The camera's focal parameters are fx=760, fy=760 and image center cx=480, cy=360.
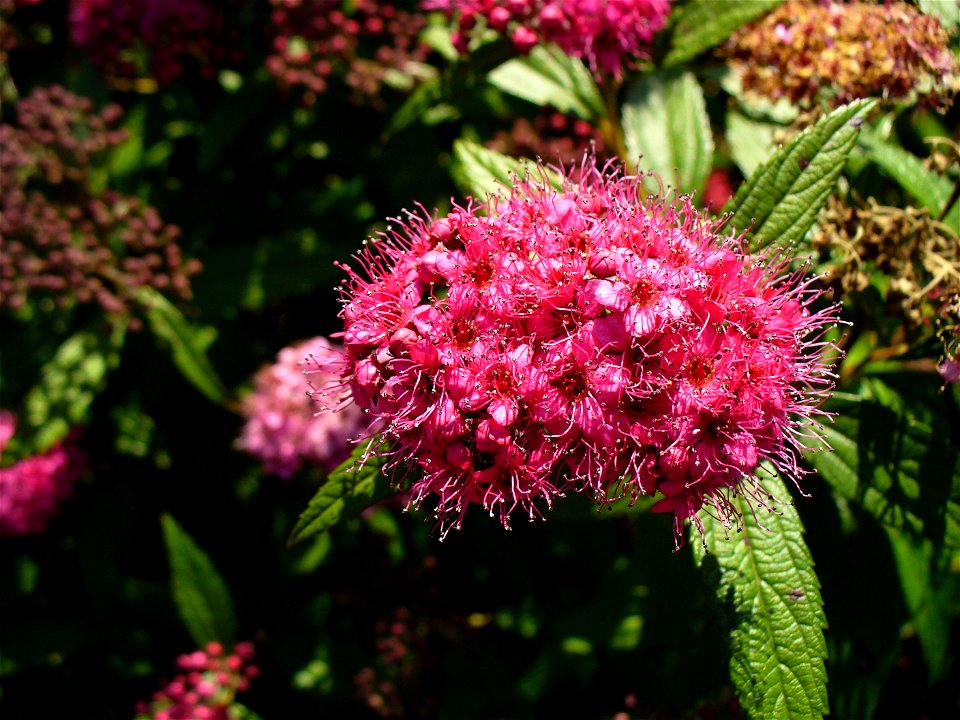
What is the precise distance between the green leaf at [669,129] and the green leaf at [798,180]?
0.51m

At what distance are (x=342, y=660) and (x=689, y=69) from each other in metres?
2.53

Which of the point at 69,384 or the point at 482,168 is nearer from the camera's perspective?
the point at 482,168

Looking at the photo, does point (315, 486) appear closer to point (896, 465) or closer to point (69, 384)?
point (69, 384)

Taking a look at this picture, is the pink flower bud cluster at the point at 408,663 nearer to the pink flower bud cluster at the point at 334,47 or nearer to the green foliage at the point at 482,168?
the green foliage at the point at 482,168

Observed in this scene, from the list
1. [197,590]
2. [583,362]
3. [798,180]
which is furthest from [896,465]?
[197,590]

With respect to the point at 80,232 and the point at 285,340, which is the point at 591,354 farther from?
the point at 80,232

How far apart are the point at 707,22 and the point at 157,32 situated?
209 cm

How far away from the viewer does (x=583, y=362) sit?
1.53 meters

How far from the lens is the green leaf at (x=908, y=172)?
221 cm

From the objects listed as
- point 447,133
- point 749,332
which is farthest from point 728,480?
point 447,133

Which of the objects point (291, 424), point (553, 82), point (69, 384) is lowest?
point (69, 384)

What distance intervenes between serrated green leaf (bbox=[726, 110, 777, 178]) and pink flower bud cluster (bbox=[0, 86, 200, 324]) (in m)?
2.01

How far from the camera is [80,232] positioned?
10.2 ft

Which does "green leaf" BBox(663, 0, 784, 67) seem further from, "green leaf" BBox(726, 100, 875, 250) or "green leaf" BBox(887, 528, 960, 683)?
"green leaf" BBox(887, 528, 960, 683)
